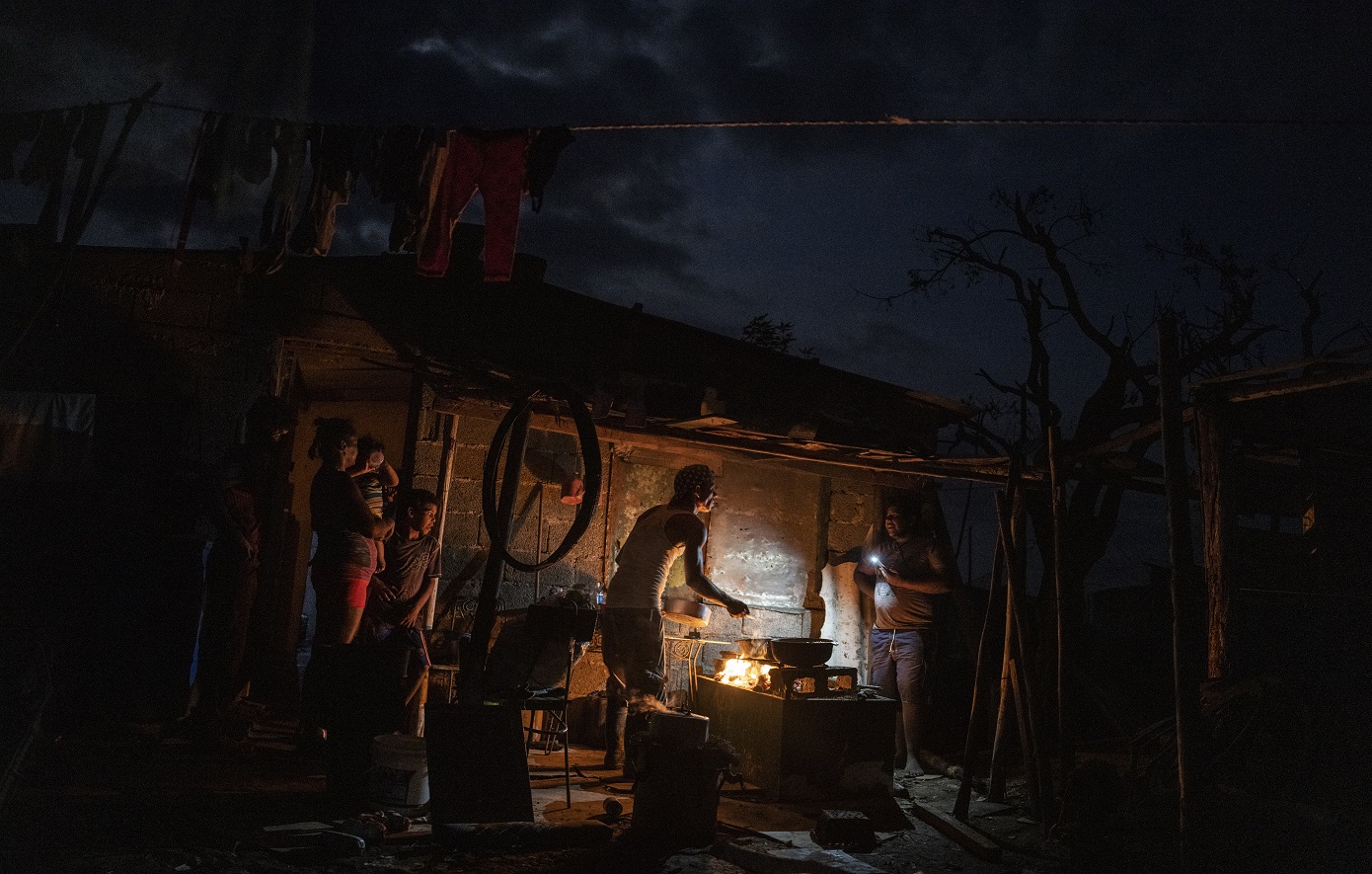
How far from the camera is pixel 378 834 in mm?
4992

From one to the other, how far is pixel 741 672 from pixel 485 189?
522 cm

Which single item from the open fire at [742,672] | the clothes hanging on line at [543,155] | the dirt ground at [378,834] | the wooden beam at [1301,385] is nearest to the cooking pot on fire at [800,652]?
the open fire at [742,672]

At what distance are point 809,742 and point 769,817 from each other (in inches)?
35.2

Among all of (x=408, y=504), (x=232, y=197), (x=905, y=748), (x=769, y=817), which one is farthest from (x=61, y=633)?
(x=905, y=748)

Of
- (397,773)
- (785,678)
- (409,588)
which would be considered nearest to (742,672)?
(785,678)

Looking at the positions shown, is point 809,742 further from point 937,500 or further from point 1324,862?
point 937,500

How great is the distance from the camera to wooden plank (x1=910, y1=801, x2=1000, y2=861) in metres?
5.93

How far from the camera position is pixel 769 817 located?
651 centimetres

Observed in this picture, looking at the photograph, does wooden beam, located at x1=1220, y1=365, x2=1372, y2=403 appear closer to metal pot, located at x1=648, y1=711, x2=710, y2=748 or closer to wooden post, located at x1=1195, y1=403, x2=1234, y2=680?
wooden post, located at x1=1195, y1=403, x2=1234, y2=680

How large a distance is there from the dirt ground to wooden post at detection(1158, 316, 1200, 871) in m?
0.50

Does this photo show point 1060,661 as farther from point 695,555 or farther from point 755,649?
point 695,555

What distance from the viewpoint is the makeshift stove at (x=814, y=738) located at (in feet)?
23.5

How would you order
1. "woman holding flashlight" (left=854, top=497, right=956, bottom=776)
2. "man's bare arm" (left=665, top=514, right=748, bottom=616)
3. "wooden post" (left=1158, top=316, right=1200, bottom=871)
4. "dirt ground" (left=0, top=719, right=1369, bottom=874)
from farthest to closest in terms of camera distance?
"woman holding flashlight" (left=854, top=497, right=956, bottom=776), "man's bare arm" (left=665, top=514, right=748, bottom=616), "wooden post" (left=1158, top=316, right=1200, bottom=871), "dirt ground" (left=0, top=719, right=1369, bottom=874)

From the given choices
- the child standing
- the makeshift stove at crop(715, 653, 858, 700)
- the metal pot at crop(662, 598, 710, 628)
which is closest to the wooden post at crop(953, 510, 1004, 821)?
the makeshift stove at crop(715, 653, 858, 700)
